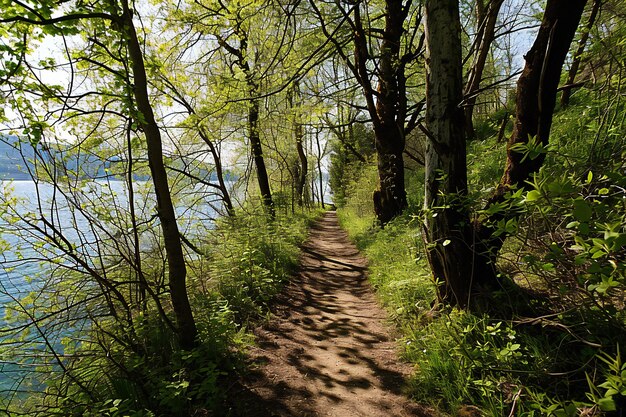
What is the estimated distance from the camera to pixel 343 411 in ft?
8.64

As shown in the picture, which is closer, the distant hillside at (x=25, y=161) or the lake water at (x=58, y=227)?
the distant hillside at (x=25, y=161)

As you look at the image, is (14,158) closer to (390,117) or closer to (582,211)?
(582,211)

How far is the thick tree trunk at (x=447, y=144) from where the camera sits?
295 cm

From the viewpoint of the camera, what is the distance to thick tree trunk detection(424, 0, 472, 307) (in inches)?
116

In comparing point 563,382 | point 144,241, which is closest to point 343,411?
point 563,382

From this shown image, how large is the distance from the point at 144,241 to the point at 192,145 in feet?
13.5

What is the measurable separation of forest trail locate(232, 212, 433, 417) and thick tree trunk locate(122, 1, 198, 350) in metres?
0.90

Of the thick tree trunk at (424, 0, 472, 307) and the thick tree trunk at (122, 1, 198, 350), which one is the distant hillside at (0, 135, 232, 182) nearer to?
the thick tree trunk at (122, 1, 198, 350)

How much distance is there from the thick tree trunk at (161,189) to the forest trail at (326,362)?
90 cm

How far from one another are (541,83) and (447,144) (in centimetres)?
89

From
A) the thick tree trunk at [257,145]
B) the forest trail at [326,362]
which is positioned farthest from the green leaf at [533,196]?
the thick tree trunk at [257,145]

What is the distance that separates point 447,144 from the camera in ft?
10.1

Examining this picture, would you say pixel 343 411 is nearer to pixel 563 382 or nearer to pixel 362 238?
pixel 563 382

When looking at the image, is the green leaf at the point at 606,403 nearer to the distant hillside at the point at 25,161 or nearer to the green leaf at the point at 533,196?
the green leaf at the point at 533,196
